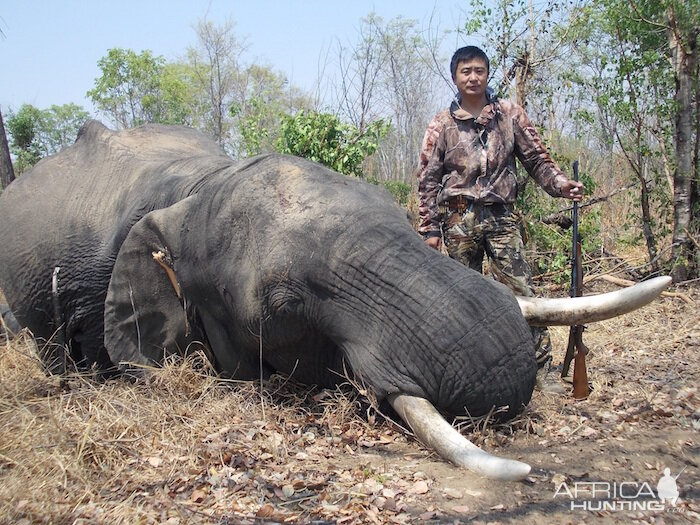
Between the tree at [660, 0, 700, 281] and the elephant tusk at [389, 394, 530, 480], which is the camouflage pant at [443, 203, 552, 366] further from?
the tree at [660, 0, 700, 281]

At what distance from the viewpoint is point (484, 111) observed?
591cm

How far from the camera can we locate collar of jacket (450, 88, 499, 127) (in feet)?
19.3

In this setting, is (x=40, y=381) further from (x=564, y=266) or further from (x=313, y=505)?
(x=564, y=266)

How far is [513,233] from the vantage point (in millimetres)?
5953

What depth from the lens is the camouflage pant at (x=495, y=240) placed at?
5.86 m

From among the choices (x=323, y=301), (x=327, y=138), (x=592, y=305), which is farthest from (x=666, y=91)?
(x=323, y=301)

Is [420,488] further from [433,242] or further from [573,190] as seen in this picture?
[573,190]

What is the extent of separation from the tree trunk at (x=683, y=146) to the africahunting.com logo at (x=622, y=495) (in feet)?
19.5

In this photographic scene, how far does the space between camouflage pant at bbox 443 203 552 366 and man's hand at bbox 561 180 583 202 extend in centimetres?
45

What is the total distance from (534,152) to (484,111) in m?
0.55

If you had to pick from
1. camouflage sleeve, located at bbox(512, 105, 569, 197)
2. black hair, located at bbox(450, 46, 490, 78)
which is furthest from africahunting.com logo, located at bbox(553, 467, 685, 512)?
black hair, located at bbox(450, 46, 490, 78)

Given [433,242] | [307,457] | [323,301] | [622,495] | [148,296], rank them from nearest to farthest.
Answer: [622,495] → [307,457] → [323,301] → [148,296] → [433,242]

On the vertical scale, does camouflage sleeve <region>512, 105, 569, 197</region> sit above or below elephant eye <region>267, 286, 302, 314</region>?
above

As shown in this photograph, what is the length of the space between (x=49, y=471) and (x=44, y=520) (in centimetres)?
50
